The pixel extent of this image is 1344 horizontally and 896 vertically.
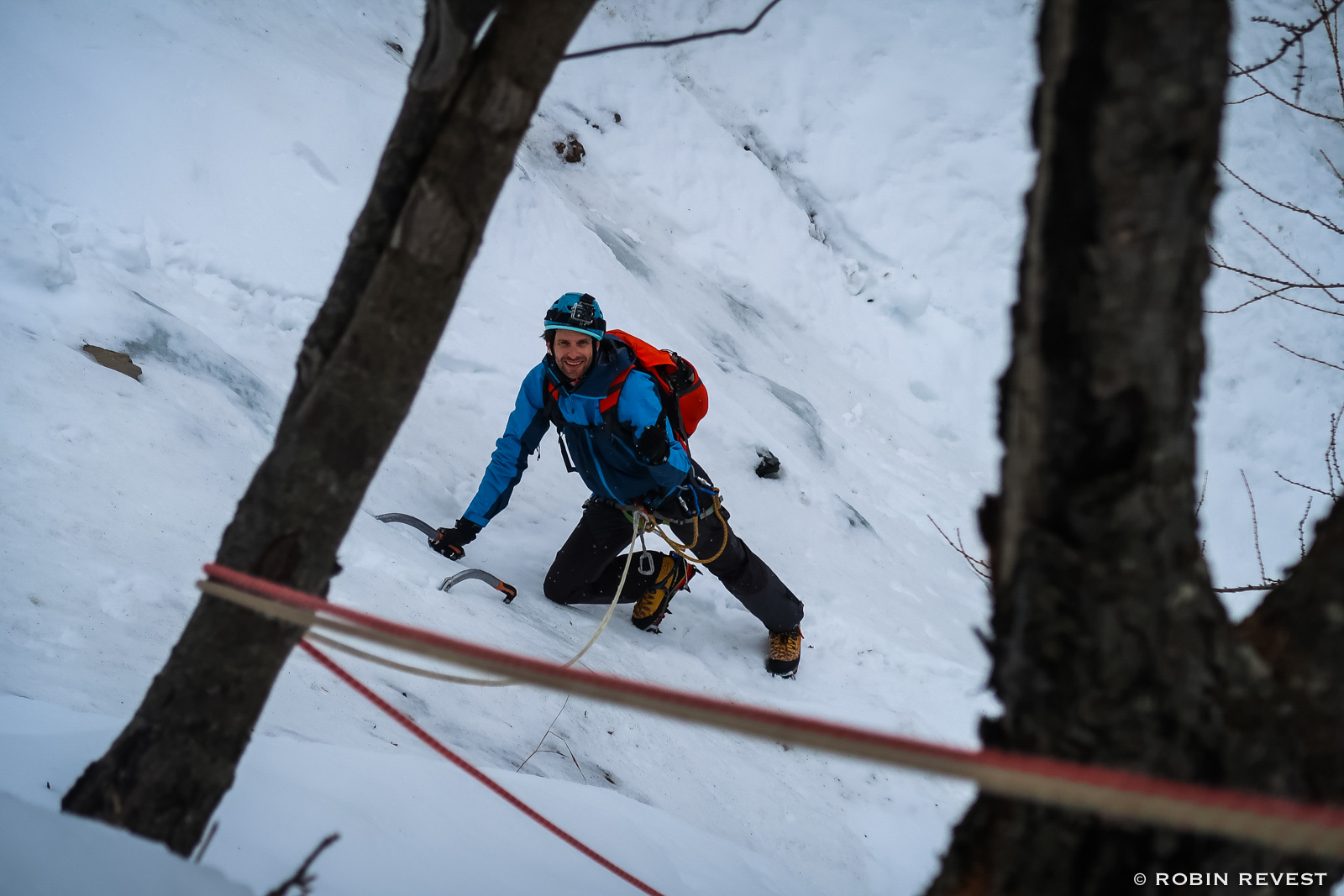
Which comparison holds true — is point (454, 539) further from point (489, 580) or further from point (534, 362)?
point (534, 362)

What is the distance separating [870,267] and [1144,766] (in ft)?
30.5

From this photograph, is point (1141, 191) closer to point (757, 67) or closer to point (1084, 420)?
point (1084, 420)

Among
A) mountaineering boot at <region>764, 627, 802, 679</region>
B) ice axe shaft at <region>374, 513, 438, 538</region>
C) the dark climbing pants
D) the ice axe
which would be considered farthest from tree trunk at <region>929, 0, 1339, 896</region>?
ice axe shaft at <region>374, 513, 438, 538</region>

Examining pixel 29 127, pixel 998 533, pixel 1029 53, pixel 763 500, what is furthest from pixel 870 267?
→ pixel 998 533

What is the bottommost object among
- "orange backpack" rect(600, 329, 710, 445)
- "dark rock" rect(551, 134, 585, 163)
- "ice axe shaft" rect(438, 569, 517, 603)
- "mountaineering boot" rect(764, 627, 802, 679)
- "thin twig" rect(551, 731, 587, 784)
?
"thin twig" rect(551, 731, 587, 784)

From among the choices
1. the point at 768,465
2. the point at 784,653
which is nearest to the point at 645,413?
the point at 784,653

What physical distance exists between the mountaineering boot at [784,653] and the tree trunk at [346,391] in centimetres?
299

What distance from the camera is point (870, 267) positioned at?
9492 millimetres

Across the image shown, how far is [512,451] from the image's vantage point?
367 cm

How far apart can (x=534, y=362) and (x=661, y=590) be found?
2.24 m

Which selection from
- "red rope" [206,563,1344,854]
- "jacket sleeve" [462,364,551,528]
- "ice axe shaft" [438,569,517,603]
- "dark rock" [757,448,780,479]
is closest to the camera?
"red rope" [206,563,1344,854]

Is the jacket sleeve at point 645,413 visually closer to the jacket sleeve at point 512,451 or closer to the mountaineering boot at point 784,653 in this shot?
the jacket sleeve at point 512,451

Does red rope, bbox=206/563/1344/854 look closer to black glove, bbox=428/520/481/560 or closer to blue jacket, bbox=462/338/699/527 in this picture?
blue jacket, bbox=462/338/699/527

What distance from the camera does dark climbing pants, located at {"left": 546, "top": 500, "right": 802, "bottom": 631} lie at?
147 inches
